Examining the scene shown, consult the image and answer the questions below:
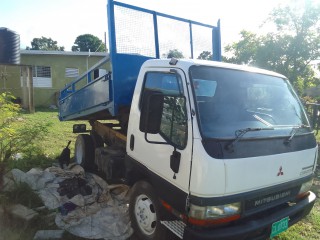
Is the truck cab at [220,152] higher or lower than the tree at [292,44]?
lower

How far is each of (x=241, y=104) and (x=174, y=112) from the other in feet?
2.33

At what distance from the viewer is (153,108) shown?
2668mm

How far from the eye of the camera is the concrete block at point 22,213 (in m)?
3.77

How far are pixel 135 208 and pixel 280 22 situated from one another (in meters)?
17.3

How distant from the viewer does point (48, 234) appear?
11.5 ft

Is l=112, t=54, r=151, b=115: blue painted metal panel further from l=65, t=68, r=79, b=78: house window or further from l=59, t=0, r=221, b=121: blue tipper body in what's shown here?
l=65, t=68, r=79, b=78: house window

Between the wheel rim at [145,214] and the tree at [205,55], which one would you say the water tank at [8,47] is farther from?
the wheel rim at [145,214]

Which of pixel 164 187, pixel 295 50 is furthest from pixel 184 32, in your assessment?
pixel 295 50

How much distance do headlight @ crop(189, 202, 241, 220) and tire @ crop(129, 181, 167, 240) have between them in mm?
595

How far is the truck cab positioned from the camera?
8.39ft

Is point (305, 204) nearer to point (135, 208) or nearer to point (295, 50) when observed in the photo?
point (135, 208)

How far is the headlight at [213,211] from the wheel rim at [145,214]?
77cm

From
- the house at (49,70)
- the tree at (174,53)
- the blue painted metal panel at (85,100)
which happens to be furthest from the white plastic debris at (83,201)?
the house at (49,70)

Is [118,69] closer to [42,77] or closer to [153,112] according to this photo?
[153,112]
